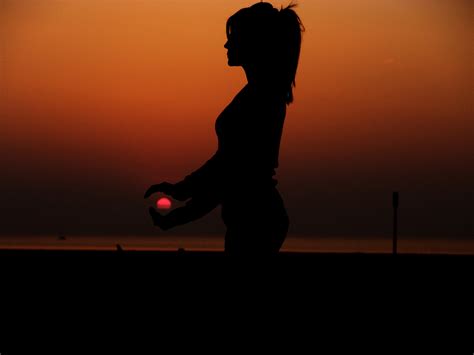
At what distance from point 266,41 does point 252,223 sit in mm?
696

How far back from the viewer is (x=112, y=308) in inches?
222

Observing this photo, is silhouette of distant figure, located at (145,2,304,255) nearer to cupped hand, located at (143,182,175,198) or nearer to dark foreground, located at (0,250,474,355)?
cupped hand, located at (143,182,175,198)

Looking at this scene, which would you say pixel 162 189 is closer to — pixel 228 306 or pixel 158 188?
pixel 158 188

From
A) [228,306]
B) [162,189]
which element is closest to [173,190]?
[162,189]

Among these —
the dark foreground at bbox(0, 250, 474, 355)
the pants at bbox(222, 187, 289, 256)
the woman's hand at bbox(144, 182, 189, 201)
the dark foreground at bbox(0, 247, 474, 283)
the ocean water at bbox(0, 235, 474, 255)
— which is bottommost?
the ocean water at bbox(0, 235, 474, 255)

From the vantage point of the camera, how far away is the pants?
3.26 metres

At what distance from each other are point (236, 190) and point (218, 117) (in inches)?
11.1

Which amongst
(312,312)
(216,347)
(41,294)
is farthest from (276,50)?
(41,294)

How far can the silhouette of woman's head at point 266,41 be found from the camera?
3336 mm

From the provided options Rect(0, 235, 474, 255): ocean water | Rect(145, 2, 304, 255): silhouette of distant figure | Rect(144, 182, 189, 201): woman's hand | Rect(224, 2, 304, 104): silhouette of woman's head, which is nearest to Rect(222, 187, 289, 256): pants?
Rect(145, 2, 304, 255): silhouette of distant figure

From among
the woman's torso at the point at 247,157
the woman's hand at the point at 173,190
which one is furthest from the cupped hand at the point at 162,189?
the woman's torso at the point at 247,157

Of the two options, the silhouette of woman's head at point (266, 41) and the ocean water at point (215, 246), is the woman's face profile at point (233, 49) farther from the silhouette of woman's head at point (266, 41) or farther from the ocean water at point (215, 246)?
the ocean water at point (215, 246)

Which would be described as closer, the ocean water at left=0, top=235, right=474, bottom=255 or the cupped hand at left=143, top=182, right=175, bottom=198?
the cupped hand at left=143, top=182, right=175, bottom=198

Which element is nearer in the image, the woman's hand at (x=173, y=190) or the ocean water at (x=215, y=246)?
the woman's hand at (x=173, y=190)
